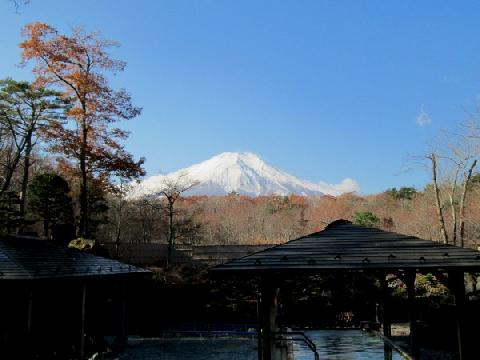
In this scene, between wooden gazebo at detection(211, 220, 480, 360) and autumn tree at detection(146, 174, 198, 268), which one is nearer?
wooden gazebo at detection(211, 220, 480, 360)

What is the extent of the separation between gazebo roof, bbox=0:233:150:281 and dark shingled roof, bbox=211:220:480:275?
18.6ft

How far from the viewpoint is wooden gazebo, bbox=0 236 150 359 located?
10172mm

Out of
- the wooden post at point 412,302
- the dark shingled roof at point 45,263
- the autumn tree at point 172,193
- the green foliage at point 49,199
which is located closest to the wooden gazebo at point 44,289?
the dark shingled roof at point 45,263

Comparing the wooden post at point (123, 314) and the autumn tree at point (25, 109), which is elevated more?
the autumn tree at point (25, 109)

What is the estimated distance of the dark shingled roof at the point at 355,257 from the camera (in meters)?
6.67

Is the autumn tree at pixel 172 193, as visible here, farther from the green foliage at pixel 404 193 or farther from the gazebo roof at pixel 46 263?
the green foliage at pixel 404 193

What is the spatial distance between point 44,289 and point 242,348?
7082 mm

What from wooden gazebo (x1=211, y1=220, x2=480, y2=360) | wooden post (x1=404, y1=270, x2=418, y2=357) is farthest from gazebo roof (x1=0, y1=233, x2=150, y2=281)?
wooden post (x1=404, y1=270, x2=418, y2=357)

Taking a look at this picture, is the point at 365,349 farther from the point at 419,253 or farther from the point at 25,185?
the point at 25,185

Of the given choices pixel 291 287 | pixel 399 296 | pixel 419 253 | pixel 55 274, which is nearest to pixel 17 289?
pixel 55 274

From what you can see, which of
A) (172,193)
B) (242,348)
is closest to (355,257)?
(242,348)

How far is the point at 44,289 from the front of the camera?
39.5 ft

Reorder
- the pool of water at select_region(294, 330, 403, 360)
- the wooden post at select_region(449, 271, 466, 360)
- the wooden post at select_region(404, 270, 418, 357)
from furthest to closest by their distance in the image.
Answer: the pool of water at select_region(294, 330, 403, 360), the wooden post at select_region(404, 270, 418, 357), the wooden post at select_region(449, 271, 466, 360)

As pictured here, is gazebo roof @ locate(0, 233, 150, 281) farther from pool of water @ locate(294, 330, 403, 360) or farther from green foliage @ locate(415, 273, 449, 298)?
green foliage @ locate(415, 273, 449, 298)
